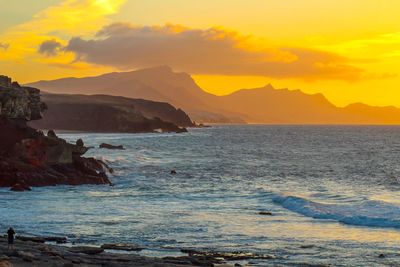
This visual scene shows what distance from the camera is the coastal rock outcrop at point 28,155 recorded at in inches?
2484

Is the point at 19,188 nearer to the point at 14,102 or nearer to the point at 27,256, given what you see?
the point at 14,102

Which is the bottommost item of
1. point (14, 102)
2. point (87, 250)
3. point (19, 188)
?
point (87, 250)

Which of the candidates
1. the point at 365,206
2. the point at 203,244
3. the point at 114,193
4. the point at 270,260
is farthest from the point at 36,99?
the point at 270,260

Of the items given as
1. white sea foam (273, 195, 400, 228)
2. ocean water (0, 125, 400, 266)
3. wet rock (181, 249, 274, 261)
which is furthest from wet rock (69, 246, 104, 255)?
white sea foam (273, 195, 400, 228)

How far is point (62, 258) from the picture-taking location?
28.4 metres

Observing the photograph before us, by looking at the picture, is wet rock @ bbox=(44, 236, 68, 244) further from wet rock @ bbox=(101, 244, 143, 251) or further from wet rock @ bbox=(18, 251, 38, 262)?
wet rock @ bbox=(18, 251, 38, 262)

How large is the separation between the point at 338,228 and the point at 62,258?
20.0 m

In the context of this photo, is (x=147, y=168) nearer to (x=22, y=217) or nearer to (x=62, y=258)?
(x=22, y=217)

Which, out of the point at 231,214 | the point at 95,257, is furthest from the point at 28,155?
the point at 95,257

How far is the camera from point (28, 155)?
217 feet

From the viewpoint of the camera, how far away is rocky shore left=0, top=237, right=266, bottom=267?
1081 inches

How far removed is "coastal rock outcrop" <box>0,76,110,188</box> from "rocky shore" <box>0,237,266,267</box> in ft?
94.2

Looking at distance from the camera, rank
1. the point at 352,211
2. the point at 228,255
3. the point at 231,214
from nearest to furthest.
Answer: the point at 228,255
the point at 231,214
the point at 352,211

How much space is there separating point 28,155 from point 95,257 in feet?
128
